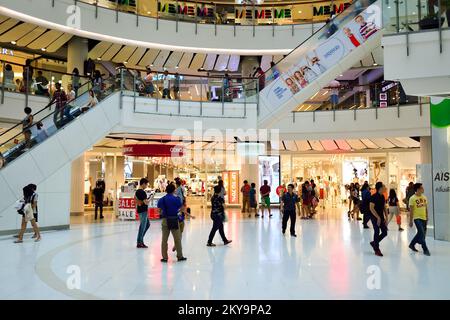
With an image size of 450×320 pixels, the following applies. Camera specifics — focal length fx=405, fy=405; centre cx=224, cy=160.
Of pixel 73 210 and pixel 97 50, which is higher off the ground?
pixel 97 50

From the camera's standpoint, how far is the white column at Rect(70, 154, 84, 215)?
65.1ft

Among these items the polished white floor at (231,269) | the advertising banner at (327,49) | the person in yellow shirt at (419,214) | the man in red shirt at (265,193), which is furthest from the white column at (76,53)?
the person in yellow shirt at (419,214)

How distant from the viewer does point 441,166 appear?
11.0 m

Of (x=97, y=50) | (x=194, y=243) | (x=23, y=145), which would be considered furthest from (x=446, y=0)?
(x=97, y=50)

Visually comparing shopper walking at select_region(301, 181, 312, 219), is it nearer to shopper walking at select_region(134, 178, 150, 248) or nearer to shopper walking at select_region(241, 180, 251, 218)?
shopper walking at select_region(241, 180, 251, 218)

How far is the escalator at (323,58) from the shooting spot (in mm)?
13102

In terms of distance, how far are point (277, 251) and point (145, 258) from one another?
299 centimetres

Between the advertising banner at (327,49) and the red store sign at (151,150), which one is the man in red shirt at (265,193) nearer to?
Answer: the red store sign at (151,150)

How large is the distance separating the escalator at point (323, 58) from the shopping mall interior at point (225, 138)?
5cm

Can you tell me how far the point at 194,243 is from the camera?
34.5ft

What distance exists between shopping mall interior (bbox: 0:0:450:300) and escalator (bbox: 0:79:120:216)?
0.05 metres

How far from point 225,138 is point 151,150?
339cm

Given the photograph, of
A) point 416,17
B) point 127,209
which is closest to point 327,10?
point 416,17

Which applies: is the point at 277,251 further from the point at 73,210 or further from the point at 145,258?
the point at 73,210
